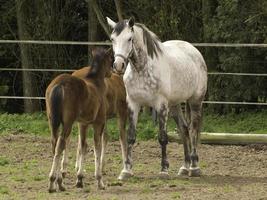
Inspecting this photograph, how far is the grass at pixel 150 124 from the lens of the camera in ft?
40.4

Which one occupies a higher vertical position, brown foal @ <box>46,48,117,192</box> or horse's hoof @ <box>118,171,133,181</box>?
brown foal @ <box>46,48,117,192</box>

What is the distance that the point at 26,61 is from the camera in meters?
18.3

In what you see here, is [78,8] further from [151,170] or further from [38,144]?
[151,170]

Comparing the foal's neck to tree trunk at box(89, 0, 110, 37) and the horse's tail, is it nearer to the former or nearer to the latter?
the horse's tail

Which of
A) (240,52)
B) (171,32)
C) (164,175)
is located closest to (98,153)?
(164,175)

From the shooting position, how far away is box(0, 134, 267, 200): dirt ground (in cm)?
730

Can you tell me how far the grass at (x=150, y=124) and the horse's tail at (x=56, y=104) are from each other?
460cm

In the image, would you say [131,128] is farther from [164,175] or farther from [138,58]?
[138,58]

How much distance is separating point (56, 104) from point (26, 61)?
37.0ft

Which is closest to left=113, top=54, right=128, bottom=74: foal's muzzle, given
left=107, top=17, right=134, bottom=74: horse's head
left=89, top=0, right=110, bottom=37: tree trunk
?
left=107, top=17, right=134, bottom=74: horse's head

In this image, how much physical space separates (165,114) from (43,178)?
1582 millimetres

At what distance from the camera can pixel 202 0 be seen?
1653cm

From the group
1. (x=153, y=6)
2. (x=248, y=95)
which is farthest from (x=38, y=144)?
(x=153, y=6)

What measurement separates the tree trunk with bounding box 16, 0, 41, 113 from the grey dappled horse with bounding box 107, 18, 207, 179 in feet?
30.3
